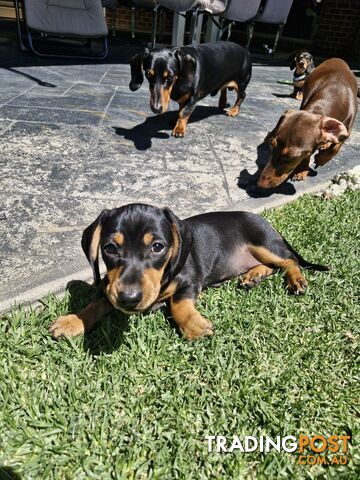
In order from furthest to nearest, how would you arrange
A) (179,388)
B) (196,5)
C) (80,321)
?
(196,5), (80,321), (179,388)

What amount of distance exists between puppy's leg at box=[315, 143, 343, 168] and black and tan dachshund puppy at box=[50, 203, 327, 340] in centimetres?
194

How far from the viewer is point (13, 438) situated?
64.9 inches

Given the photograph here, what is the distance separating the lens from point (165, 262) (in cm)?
211

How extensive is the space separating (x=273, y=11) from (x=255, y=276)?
846 cm

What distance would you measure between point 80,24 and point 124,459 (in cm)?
808

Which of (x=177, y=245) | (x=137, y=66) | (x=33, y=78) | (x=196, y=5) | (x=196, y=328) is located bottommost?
(x=33, y=78)

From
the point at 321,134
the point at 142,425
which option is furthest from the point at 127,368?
the point at 321,134

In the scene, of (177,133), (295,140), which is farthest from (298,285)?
(177,133)

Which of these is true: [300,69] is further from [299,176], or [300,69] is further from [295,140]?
[295,140]

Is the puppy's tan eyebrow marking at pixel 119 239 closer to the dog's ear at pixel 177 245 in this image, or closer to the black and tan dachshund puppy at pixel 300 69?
the dog's ear at pixel 177 245

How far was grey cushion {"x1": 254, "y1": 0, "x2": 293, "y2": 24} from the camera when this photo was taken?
8844mm

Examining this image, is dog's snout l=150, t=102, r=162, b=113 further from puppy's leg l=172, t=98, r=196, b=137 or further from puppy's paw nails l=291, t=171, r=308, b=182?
puppy's paw nails l=291, t=171, r=308, b=182

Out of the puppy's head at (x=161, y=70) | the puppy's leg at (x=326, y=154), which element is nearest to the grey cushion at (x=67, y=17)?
the puppy's head at (x=161, y=70)

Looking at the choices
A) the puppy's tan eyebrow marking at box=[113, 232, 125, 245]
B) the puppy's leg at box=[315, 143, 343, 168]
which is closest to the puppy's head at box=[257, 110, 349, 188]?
the puppy's leg at box=[315, 143, 343, 168]
